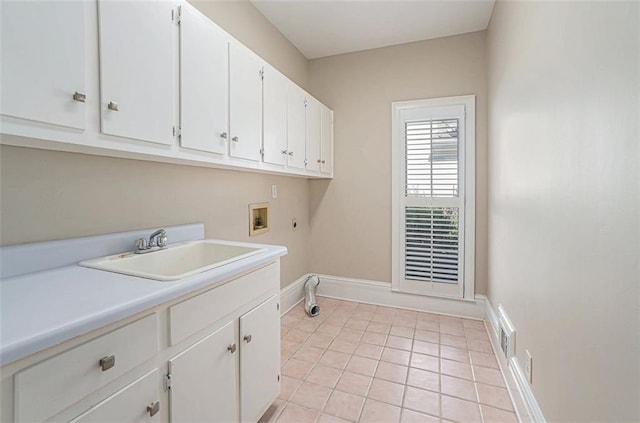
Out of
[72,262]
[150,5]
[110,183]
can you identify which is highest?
[150,5]

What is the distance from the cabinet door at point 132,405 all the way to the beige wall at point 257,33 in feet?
6.72

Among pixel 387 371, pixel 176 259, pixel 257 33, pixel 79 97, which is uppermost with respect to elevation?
pixel 257 33

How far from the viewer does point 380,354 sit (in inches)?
87.7

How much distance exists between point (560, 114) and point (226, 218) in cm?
194

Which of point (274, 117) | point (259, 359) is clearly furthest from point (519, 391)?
point (274, 117)

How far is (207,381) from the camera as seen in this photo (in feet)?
3.71

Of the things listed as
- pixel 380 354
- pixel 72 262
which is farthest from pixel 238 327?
pixel 380 354

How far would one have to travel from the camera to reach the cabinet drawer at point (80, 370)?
2.09 feet

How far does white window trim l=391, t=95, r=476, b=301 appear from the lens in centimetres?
284

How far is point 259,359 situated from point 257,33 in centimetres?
245

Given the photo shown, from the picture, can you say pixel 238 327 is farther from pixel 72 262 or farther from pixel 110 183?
pixel 110 183

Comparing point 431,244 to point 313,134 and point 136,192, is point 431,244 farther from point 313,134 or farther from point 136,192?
point 136,192

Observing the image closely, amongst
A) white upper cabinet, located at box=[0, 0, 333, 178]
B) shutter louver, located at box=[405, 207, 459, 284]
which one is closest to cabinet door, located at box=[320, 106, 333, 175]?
shutter louver, located at box=[405, 207, 459, 284]

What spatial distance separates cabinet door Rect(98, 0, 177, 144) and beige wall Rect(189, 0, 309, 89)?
802 mm
